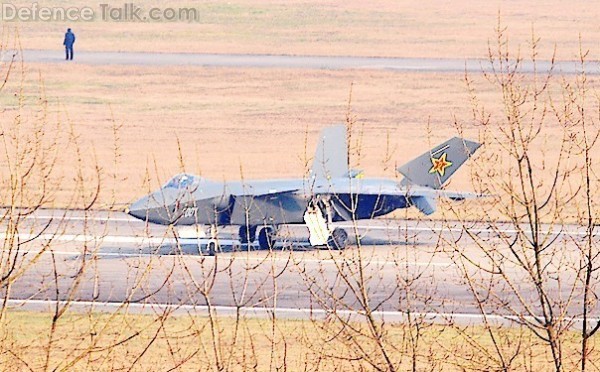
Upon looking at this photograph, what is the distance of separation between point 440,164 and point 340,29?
61145mm

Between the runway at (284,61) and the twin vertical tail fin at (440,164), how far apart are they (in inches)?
1525

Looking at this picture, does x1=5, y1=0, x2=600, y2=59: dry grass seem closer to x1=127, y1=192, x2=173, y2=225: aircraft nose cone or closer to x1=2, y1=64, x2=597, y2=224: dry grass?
x1=2, y1=64, x2=597, y2=224: dry grass

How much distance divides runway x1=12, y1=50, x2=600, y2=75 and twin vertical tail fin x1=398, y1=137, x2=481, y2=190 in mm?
38737

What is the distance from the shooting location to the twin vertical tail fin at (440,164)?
32094mm

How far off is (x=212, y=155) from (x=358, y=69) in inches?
967

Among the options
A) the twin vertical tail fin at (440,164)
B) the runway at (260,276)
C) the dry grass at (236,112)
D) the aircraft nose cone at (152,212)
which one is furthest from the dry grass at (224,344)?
the dry grass at (236,112)

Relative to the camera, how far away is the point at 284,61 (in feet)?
259

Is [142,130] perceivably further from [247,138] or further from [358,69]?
[358,69]

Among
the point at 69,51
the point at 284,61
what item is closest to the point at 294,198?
the point at 284,61

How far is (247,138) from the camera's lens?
5512 cm

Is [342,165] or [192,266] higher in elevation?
[342,165]

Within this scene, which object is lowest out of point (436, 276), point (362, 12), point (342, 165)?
point (436, 276)

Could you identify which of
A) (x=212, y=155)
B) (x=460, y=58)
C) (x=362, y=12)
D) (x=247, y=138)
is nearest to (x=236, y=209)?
(x=212, y=155)

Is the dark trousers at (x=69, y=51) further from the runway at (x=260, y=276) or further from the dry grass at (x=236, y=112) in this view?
the runway at (x=260, y=276)
